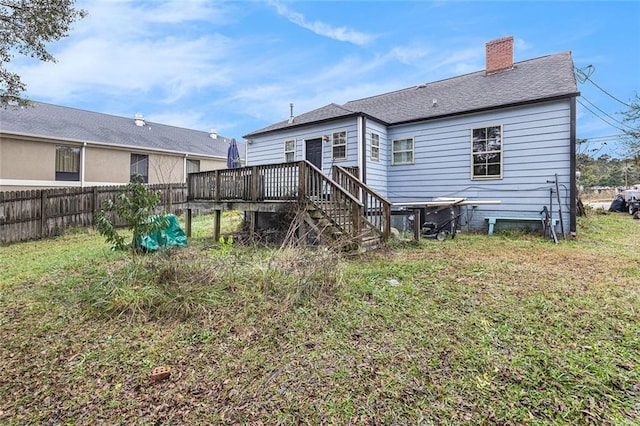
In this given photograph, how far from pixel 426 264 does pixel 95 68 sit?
13.6 meters

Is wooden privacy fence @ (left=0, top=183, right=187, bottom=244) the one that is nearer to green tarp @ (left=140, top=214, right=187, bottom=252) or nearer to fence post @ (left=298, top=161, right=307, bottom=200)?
green tarp @ (left=140, top=214, right=187, bottom=252)

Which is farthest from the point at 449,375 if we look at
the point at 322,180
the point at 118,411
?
the point at 322,180

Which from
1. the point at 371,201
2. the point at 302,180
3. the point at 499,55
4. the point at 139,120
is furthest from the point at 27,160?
the point at 499,55

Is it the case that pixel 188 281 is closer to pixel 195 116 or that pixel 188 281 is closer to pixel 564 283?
pixel 564 283

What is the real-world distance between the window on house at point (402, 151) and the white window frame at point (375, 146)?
2.39 ft

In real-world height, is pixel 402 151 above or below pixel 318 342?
above

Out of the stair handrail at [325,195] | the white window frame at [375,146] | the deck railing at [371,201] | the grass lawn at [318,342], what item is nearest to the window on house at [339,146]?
the white window frame at [375,146]

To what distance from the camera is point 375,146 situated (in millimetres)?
10211

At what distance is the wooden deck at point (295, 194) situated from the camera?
6.28 m

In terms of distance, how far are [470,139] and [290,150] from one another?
6.04 m

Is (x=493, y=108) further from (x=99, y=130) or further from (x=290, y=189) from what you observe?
(x=99, y=130)

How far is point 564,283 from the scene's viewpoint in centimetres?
418

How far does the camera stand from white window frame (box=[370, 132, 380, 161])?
33.0 ft

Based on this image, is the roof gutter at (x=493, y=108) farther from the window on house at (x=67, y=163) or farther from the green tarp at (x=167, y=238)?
the window on house at (x=67, y=163)
